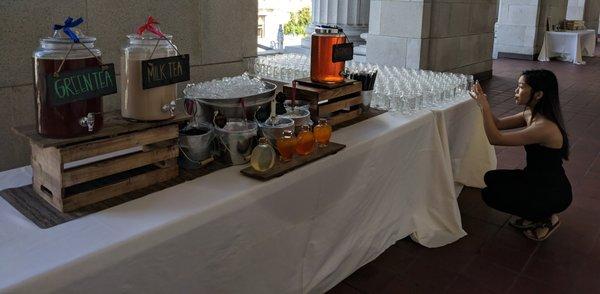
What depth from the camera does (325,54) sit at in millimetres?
2006

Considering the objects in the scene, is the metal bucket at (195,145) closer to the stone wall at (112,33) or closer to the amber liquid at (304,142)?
the amber liquid at (304,142)

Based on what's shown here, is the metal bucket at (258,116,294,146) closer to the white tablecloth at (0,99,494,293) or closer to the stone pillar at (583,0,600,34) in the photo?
the white tablecloth at (0,99,494,293)

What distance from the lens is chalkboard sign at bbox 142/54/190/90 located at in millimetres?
1349

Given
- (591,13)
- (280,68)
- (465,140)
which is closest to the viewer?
(280,68)

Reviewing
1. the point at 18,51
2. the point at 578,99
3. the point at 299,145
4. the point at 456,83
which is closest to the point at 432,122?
the point at 456,83

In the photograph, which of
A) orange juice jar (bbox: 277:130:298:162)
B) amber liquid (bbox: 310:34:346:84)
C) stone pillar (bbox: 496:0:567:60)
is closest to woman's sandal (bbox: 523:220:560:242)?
amber liquid (bbox: 310:34:346:84)

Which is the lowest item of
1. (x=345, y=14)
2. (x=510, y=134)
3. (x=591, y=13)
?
(x=510, y=134)

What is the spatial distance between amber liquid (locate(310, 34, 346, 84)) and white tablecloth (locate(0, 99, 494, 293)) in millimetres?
218

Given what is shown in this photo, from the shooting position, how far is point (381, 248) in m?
2.25

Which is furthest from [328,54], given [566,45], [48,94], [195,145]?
[566,45]

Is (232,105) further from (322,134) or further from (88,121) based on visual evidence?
(88,121)

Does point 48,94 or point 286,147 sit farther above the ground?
point 48,94

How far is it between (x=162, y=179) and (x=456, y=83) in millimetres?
1726

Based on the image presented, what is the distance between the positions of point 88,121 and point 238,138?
0.45m
